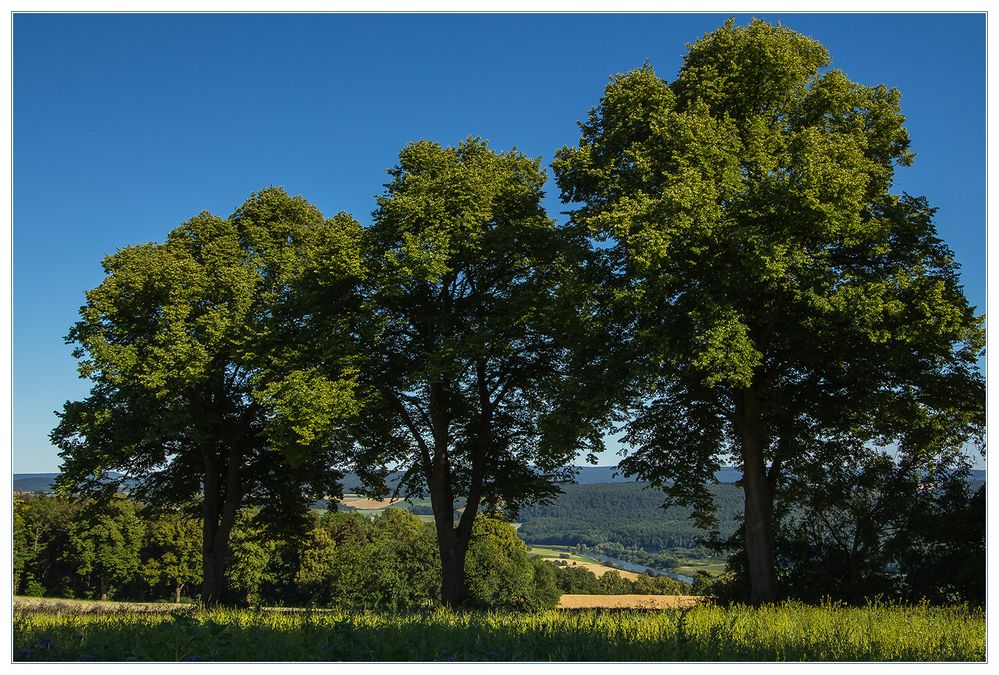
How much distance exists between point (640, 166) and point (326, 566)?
6160 centimetres

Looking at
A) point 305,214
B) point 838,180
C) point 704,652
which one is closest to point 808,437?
point 838,180

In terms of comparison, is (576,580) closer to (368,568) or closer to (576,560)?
(576,560)

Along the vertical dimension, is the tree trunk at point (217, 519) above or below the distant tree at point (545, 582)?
above

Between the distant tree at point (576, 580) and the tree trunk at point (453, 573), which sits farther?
the distant tree at point (576, 580)

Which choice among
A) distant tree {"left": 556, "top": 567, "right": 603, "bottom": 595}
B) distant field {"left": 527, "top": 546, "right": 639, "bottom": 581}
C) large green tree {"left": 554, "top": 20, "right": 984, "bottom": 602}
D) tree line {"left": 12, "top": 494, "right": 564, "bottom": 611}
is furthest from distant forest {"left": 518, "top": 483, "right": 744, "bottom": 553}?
large green tree {"left": 554, "top": 20, "right": 984, "bottom": 602}

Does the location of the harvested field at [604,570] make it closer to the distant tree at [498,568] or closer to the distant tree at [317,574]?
the distant tree at [498,568]

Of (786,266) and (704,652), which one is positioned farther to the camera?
(786,266)

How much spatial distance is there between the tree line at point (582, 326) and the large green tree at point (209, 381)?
0.11 metres

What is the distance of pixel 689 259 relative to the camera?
55.7 feet

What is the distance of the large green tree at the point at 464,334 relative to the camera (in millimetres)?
21031

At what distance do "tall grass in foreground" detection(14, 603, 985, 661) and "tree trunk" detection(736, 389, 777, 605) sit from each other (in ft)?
24.3

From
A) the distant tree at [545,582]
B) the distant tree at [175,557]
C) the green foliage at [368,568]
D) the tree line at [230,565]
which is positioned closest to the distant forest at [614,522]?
the distant tree at [545,582]

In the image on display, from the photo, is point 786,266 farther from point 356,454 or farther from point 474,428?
point 356,454

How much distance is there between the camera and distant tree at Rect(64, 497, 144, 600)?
63.3m
